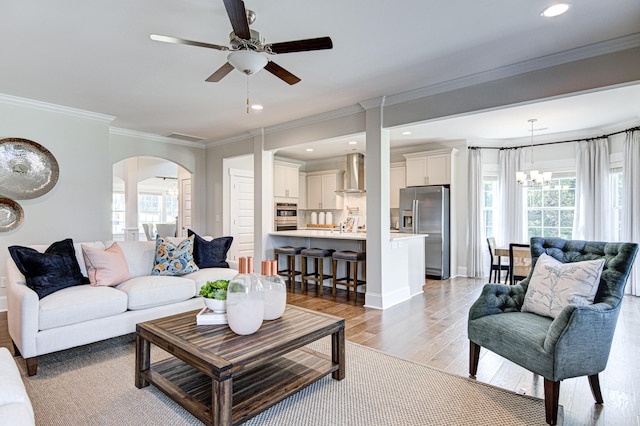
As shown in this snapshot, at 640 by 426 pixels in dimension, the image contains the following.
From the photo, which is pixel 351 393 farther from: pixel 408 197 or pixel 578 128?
pixel 578 128

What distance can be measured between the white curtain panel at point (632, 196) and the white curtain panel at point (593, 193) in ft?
1.09

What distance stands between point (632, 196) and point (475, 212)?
7.32 feet

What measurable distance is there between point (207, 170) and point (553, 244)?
6.02 meters

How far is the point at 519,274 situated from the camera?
490 cm

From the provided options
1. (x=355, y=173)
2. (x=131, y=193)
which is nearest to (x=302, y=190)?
(x=355, y=173)

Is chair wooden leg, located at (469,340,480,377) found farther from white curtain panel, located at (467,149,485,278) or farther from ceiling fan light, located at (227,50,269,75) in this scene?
white curtain panel, located at (467,149,485,278)

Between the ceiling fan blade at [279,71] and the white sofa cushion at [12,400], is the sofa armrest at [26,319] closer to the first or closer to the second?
the white sofa cushion at [12,400]

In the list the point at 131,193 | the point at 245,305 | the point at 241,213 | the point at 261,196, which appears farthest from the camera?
the point at 131,193

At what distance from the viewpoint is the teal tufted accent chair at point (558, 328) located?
6.19 feet

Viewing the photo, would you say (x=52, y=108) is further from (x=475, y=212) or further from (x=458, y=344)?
(x=475, y=212)

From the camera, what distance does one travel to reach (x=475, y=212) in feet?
21.7

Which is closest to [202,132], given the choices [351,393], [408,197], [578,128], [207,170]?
[207,170]

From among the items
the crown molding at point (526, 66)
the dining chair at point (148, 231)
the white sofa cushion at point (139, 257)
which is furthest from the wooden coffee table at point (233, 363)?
the dining chair at point (148, 231)

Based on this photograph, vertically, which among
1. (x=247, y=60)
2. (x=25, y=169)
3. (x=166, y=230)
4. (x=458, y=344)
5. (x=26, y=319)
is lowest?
(x=458, y=344)
